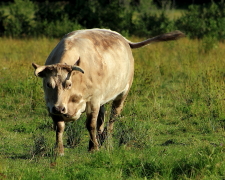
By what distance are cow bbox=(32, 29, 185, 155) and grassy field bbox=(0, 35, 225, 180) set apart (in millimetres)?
382

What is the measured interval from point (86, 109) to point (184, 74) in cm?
612

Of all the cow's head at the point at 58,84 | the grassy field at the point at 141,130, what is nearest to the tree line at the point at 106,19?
the grassy field at the point at 141,130

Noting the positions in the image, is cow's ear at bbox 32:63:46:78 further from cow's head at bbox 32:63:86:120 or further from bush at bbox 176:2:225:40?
Result: bush at bbox 176:2:225:40

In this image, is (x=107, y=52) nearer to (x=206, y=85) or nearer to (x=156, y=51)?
(x=206, y=85)

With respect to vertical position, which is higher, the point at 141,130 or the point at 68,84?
the point at 68,84

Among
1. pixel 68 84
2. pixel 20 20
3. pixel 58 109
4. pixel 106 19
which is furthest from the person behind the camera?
pixel 106 19

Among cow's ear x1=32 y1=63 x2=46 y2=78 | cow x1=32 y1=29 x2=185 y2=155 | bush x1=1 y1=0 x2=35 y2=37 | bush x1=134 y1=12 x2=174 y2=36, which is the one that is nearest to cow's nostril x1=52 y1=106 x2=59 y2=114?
cow x1=32 y1=29 x2=185 y2=155

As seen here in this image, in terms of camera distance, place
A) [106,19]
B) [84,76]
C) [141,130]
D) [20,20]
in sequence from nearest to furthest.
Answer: [84,76]
[141,130]
[20,20]
[106,19]

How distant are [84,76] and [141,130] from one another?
1.16 m

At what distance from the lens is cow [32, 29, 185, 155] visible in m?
6.30

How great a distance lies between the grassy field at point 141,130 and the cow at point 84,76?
382mm

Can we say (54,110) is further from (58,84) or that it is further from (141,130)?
(141,130)

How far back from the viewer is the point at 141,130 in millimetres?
7109

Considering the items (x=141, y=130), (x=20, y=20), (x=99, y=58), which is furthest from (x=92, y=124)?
(x=20, y=20)
